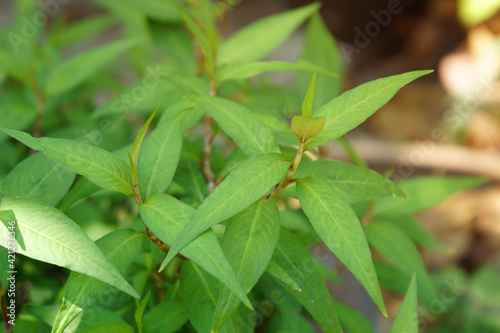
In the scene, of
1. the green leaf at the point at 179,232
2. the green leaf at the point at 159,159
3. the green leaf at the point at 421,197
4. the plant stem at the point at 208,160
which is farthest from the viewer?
the green leaf at the point at 421,197

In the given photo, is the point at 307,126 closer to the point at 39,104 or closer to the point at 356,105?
the point at 356,105

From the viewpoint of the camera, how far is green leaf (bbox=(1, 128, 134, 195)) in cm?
44

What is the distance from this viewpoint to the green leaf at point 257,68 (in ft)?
1.94

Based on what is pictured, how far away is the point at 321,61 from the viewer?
0.85 meters

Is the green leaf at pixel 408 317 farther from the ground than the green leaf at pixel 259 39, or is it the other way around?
the green leaf at pixel 259 39

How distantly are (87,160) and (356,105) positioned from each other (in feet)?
0.88

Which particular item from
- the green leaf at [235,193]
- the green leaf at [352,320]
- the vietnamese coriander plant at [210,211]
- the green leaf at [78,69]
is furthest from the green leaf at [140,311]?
the green leaf at [78,69]

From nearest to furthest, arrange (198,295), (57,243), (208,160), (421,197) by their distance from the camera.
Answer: (57,243)
(198,295)
(208,160)
(421,197)

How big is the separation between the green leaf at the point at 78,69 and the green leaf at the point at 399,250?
514mm

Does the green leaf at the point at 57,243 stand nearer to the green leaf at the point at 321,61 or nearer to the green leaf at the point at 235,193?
the green leaf at the point at 235,193

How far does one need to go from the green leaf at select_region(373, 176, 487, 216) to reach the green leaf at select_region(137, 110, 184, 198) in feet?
1.33

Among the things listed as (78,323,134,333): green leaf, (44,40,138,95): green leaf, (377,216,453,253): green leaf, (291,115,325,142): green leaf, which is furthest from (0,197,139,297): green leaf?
(377,216,453,253): green leaf

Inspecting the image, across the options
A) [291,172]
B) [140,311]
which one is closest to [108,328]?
[140,311]

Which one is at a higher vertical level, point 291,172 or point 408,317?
point 291,172
